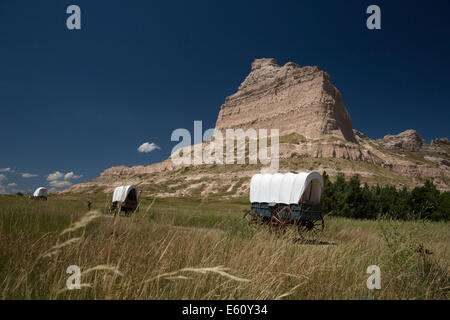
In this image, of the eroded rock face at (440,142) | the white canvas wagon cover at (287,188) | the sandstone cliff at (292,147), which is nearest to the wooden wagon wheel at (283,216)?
the white canvas wagon cover at (287,188)

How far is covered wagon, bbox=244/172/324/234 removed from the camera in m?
10.8

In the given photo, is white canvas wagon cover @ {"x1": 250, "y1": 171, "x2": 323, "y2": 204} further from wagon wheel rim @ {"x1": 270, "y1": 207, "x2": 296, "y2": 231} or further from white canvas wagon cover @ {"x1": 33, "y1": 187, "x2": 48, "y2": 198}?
white canvas wagon cover @ {"x1": 33, "y1": 187, "x2": 48, "y2": 198}

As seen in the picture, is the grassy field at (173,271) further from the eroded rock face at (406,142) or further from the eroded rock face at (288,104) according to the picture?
the eroded rock face at (406,142)

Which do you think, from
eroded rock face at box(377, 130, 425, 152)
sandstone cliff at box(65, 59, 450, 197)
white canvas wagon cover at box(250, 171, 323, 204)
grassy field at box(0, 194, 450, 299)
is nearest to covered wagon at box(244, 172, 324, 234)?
white canvas wagon cover at box(250, 171, 323, 204)

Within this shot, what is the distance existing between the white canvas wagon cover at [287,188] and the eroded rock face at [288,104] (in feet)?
231

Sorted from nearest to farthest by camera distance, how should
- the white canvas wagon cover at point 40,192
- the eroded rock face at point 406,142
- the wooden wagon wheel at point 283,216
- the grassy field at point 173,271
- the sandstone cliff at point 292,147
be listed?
the grassy field at point 173,271 < the wooden wagon wheel at point 283,216 < the white canvas wagon cover at point 40,192 < the sandstone cliff at point 292,147 < the eroded rock face at point 406,142

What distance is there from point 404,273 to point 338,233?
8.60 meters

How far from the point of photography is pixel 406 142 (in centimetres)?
16738

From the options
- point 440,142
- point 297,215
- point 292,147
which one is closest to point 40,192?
point 297,215

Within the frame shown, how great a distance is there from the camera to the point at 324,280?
2.69 metres

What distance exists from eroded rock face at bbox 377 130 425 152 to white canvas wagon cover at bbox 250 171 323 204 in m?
179

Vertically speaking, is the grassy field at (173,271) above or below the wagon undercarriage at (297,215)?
above

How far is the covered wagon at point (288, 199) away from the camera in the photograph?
10.8 meters

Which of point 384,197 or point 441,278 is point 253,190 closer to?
point 441,278
